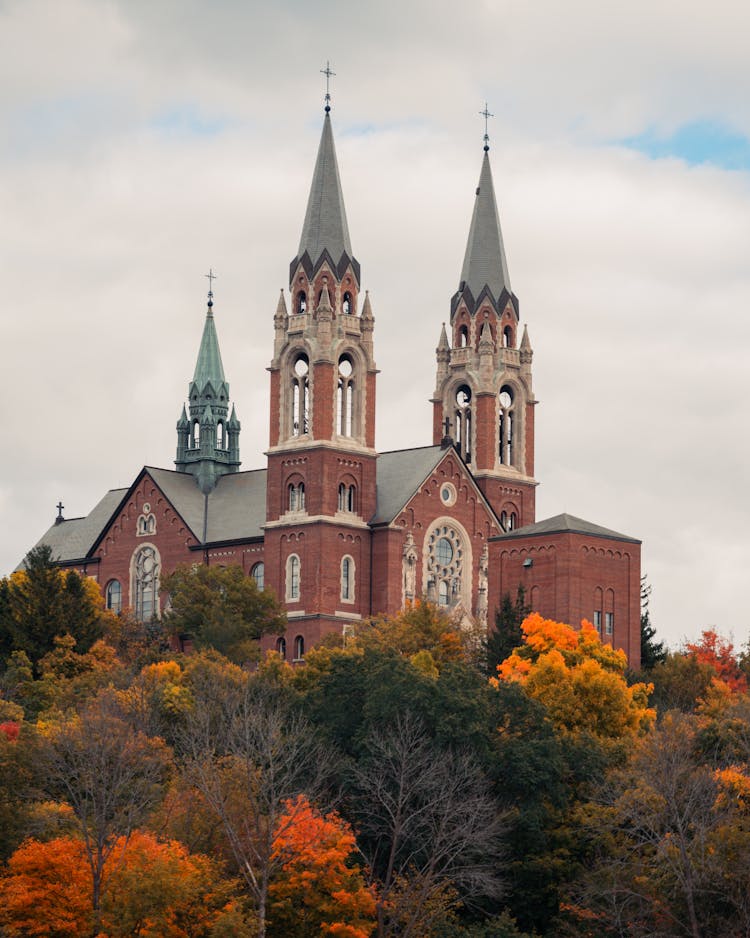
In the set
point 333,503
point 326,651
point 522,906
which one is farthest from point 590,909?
point 333,503

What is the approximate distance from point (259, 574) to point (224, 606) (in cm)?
1371

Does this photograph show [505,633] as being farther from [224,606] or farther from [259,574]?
[259,574]

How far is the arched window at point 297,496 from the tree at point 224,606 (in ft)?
19.1

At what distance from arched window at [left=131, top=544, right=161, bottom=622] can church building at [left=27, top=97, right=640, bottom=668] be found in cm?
12

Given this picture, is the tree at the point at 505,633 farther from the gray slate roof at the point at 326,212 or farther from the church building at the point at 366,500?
the gray slate roof at the point at 326,212

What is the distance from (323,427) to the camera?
450 feet

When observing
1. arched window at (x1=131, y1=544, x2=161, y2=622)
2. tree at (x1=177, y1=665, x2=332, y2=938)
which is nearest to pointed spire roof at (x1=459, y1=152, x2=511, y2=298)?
arched window at (x1=131, y1=544, x2=161, y2=622)

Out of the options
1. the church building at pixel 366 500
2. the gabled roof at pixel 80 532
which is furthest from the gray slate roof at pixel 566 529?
the gabled roof at pixel 80 532

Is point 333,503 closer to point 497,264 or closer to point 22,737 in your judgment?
point 497,264

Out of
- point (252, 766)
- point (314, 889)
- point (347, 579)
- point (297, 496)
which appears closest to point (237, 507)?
point (297, 496)

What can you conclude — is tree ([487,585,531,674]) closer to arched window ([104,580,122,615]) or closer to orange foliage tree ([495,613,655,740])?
orange foliage tree ([495,613,655,740])

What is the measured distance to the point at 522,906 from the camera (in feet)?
283

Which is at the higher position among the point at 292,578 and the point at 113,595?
the point at 113,595

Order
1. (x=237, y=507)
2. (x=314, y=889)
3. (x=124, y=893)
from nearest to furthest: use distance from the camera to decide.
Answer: (x=124, y=893), (x=314, y=889), (x=237, y=507)
